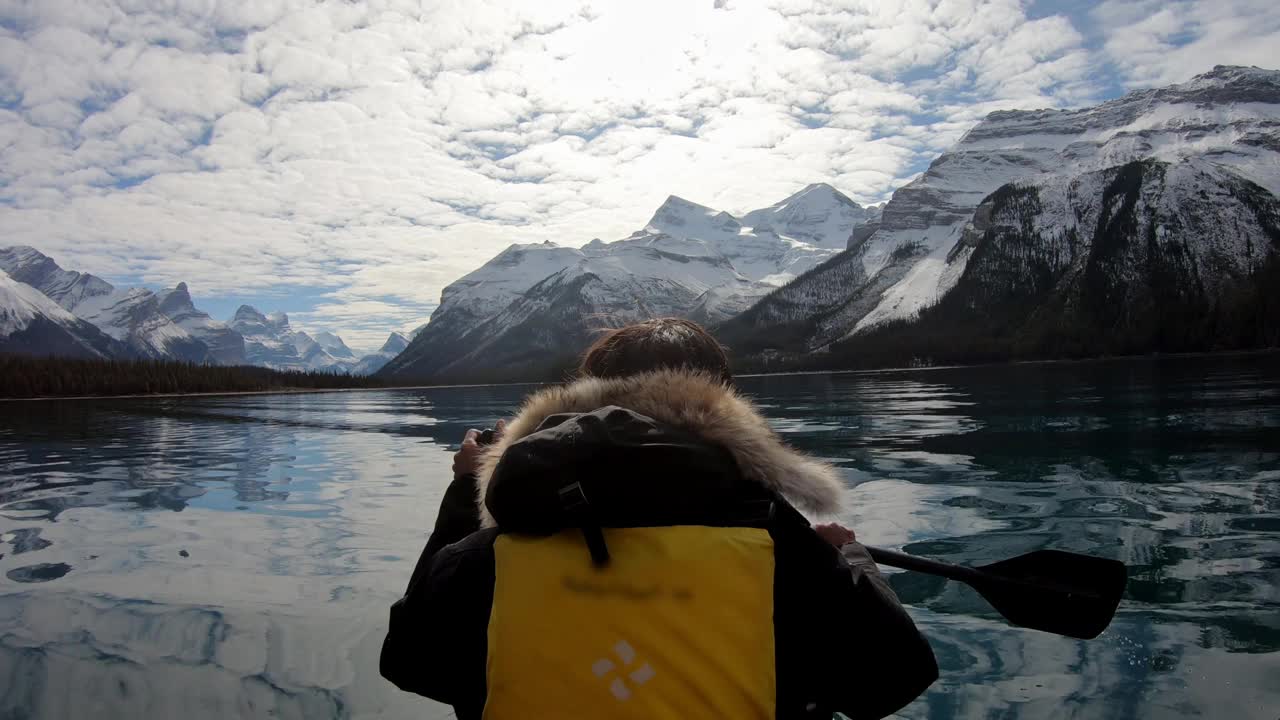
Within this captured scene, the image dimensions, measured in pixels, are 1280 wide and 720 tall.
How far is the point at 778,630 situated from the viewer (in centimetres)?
232

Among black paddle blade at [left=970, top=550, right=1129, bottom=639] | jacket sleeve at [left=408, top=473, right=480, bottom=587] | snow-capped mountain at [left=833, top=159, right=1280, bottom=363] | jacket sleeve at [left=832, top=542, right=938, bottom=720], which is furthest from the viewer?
snow-capped mountain at [left=833, top=159, right=1280, bottom=363]

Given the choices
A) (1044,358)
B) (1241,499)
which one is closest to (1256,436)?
(1241,499)

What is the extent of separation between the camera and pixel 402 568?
27.7 ft

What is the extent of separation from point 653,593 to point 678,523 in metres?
0.21

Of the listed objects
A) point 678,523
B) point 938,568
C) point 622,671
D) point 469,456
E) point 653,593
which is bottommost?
point 938,568

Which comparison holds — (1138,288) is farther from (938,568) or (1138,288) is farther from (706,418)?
(706,418)

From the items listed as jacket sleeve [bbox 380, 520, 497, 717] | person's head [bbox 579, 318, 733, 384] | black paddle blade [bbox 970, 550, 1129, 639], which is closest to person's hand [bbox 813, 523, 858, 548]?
person's head [bbox 579, 318, 733, 384]

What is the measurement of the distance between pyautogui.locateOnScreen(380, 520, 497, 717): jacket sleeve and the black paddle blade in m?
2.34

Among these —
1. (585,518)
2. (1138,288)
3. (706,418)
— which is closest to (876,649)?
(706,418)

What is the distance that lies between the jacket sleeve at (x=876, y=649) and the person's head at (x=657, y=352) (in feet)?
2.97

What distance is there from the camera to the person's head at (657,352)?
2.90 metres

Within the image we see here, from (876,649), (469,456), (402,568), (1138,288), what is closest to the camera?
(876,649)

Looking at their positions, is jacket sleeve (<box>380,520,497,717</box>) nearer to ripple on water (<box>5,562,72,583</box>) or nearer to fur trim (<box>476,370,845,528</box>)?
fur trim (<box>476,370,845,528</box>)

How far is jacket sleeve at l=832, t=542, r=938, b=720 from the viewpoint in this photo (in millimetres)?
2373
